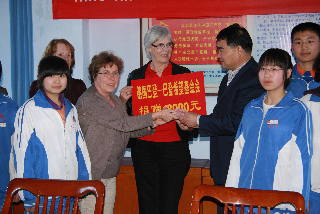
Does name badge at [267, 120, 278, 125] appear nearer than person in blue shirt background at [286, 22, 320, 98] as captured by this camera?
Yes

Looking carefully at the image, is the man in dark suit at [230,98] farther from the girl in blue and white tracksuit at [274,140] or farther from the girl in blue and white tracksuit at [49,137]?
the girl in blue and white tracksuit at [49,137]

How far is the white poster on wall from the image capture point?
307 cm

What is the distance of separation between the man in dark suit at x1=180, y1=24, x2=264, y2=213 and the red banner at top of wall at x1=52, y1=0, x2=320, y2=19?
115 centimetres

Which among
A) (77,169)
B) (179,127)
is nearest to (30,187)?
(77,169)

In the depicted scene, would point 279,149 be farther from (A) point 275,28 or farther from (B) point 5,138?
(A) point 275,28

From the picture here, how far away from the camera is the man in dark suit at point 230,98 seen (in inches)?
77.0

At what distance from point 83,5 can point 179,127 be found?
190cm

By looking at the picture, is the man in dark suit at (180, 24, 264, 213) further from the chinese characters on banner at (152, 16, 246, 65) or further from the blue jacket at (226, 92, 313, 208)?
the chinese characters on banner at (152, 16, 246, 65)

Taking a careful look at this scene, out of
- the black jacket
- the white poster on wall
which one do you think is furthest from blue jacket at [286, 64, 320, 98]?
the white poster on wall

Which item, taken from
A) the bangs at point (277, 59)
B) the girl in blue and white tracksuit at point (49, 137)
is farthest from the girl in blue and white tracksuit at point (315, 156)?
the girl in blue and white tracksuit at point (49, 137)

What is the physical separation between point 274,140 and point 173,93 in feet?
2.80

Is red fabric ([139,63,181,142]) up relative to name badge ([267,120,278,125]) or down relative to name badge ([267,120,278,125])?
down

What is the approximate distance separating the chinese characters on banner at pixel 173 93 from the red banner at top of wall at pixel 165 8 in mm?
1200

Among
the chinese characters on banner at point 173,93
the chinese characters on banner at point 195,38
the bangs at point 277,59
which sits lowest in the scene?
the chinese characters on banner at point 173,93
